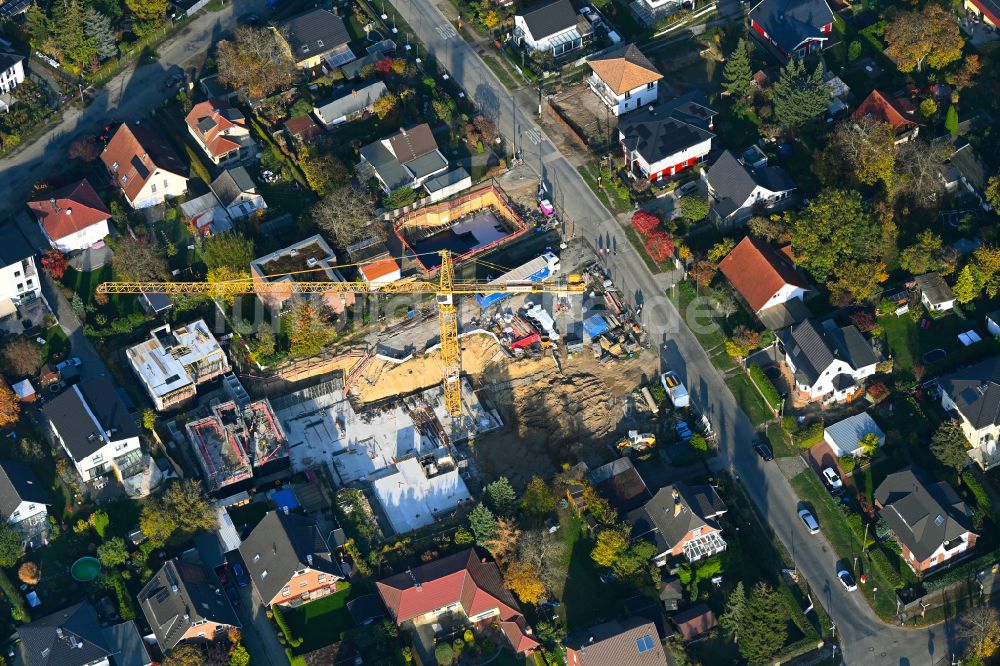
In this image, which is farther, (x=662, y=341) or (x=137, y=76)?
(x=137, y=76)

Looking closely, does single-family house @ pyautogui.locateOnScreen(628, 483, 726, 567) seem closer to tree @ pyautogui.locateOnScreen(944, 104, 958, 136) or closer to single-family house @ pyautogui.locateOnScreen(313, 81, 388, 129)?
tree @ pyautogui.locateOnScreen(944, 104, 958, 136)

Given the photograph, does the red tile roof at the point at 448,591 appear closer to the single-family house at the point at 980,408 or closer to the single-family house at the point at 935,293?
the single-family house at the point at 980,408

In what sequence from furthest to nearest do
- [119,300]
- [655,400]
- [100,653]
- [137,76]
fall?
[137,76], [119,300], [655,400], [100,653]

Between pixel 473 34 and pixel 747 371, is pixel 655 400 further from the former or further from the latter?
pixel 473 34

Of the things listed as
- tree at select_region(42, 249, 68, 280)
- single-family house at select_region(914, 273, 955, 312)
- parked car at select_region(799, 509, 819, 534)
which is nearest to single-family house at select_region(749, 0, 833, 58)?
single-family house at select_region(914, 273, 955, 312)

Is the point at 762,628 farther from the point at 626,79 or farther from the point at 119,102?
the point at 119,102

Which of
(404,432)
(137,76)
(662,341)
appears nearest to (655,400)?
(662,341)

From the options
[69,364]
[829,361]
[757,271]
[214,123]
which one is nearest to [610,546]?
[829,361]
